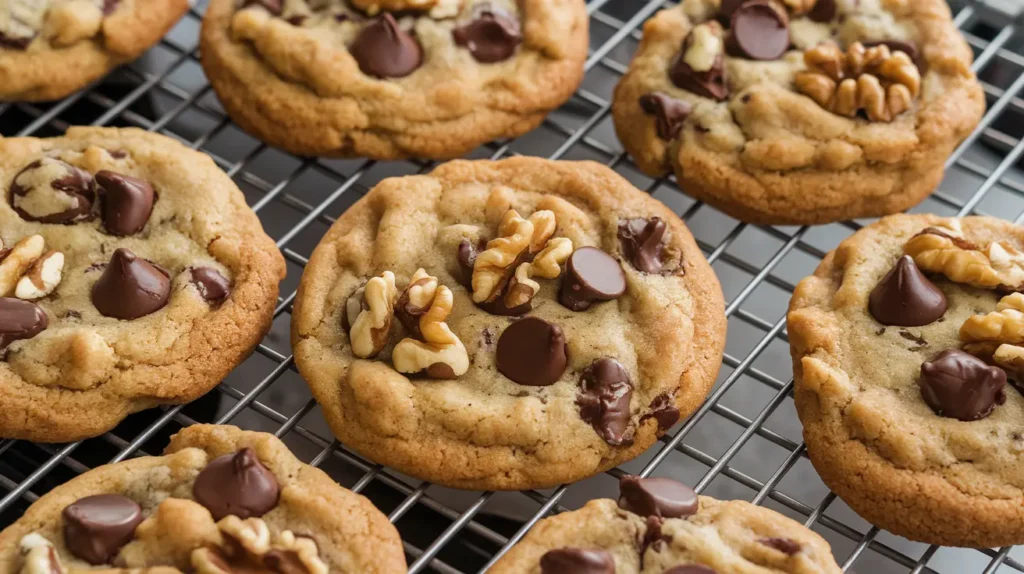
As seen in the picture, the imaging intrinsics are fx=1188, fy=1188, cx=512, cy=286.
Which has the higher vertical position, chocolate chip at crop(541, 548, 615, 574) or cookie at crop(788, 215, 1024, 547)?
cookie at crop(788, 215, 1024, 547)

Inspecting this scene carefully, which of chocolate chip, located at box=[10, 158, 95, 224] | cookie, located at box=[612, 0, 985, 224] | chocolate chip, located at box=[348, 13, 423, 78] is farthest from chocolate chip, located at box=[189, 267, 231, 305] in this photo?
cookie, located at box=[612, 0, 985, 224]

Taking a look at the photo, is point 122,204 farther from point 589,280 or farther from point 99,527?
point 589,280

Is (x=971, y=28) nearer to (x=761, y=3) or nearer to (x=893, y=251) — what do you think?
(x=761, y=3)

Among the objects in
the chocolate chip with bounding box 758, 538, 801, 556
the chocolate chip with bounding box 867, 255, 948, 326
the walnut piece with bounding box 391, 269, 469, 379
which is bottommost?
the chocolate chip with bounding box 758, 538, 801, 556

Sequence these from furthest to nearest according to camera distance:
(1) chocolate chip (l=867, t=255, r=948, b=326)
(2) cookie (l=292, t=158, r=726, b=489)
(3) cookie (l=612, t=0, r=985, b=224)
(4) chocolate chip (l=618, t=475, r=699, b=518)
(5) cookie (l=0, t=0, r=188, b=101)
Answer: (5) cookie (l=0, t=0, r=188, b=101), (3) cookie (l=612, t=0, r=985, b=224), (1) chocolate chip (l=867, t=255, r=948, b=326), (2) cookie (l=292, t=158, r=726, b=489), (4) chocolate chip (l=618, t=475, r=699, b=518)

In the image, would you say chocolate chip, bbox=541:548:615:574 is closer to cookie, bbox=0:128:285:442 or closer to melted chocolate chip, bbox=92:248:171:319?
cookie, bbox=0:128:285:442

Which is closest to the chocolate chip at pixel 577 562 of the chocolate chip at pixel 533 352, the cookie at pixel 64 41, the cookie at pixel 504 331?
the cookie at pixel 504 331
